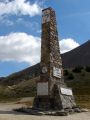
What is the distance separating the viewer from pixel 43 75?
85.3ft

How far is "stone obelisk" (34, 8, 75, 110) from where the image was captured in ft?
82.9

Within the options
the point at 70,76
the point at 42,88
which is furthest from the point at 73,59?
the point at 42,88

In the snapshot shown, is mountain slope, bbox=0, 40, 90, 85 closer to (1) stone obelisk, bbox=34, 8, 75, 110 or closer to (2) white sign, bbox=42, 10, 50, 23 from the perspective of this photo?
(2) white sign, bbox=42, 10, 50, 23

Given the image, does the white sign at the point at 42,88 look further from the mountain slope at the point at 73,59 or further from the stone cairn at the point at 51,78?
the mountain slope at the point at 73,59

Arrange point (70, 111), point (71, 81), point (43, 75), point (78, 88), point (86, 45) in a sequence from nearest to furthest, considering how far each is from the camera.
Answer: point (70, 111)
point (43, 75)
point (78, 88)
point (71, 81)
point (86, 45)

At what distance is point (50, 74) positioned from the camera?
25750mm

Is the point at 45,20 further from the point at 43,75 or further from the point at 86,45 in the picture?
the point at 86,45

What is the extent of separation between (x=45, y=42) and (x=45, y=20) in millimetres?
1829

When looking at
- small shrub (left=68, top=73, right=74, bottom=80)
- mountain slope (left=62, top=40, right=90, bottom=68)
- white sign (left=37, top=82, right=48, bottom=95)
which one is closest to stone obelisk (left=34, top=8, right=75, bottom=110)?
white sign (left=37, top=82, right=48, bottom=95)

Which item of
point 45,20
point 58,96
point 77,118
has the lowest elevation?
point 77,118

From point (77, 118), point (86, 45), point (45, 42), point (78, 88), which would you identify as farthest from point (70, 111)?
point (86, 45)

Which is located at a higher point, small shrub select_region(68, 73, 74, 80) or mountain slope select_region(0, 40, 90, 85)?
mountain slope select_region(0, 40, 90, 85)

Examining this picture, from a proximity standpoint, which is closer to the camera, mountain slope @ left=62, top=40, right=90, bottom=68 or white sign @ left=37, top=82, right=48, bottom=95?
white sign @ left=37, top=82, right=48, bottom=95

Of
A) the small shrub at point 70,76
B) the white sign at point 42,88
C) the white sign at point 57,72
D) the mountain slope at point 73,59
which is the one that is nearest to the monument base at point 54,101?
the white sign at point 42,88
